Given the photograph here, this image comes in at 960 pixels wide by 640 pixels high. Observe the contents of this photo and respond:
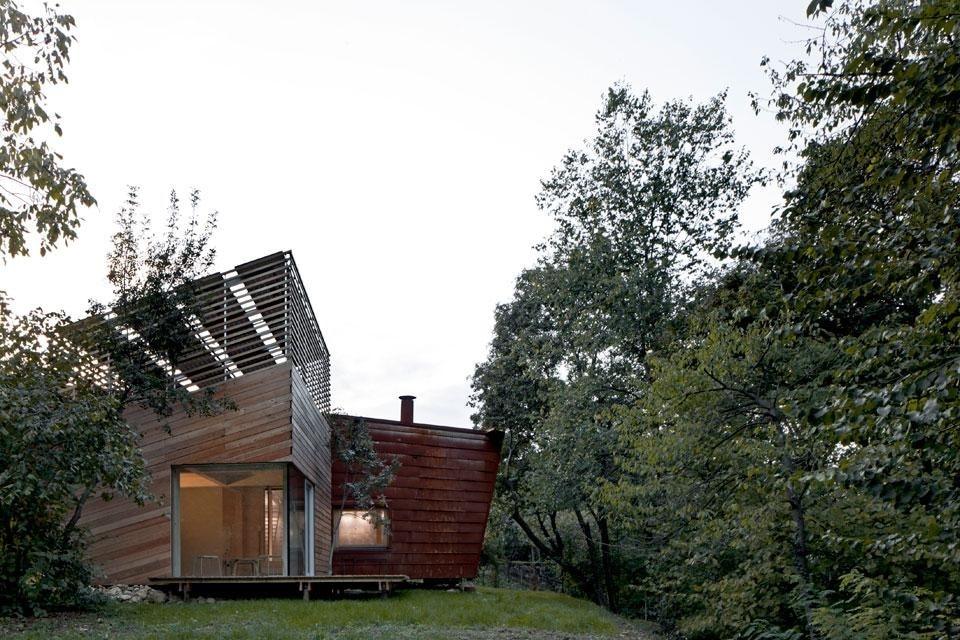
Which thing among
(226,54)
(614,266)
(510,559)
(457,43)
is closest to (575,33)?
(457,43)

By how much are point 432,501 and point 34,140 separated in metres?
12.3

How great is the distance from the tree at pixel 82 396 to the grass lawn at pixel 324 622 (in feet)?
2.78

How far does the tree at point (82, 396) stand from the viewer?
333 inches

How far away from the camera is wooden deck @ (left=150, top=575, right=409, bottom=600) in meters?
11.5

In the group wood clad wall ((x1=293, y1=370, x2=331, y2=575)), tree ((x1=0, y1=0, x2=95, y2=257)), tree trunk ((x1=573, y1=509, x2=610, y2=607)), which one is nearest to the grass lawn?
wood clad wall ((x1=293, y1=370, x2=331, y2=575))

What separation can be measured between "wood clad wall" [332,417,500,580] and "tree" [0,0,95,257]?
35.2ft

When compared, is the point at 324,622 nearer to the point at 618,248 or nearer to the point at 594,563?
the point at 618,248

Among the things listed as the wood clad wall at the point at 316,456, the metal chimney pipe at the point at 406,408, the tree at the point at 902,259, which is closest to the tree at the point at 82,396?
the wood clad wall at the point at 316,456

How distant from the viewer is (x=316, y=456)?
14.8m

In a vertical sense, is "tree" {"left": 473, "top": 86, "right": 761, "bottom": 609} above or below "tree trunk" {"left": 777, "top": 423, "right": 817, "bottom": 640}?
above

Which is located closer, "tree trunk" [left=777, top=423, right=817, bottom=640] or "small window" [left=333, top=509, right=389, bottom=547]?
"tree trunk" [left=777, top=423, right=817, bottom=640]

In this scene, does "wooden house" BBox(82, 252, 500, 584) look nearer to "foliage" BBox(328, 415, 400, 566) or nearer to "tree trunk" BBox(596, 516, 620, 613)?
"foliage" BBox(328, 415, 400, 566)

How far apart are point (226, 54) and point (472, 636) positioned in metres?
8.76

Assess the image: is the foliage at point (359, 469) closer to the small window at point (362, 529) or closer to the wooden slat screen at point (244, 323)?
the small window at point (362, 529)
